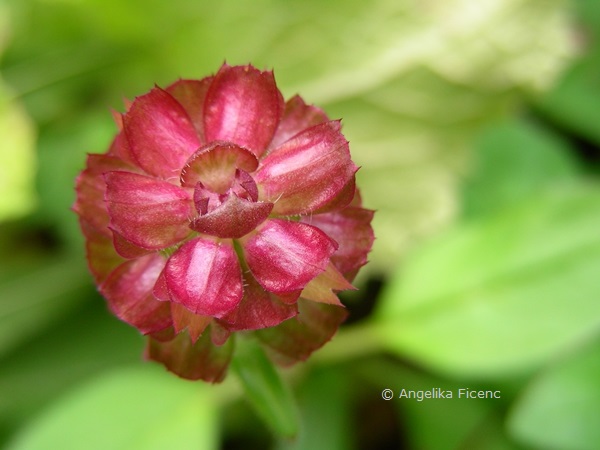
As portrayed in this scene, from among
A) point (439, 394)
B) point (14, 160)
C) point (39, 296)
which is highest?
point (14, 160)

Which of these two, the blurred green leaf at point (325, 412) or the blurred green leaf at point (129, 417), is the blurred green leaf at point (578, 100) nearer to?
the blurred green leaf at point (325, 412)

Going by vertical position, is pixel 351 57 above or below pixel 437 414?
above

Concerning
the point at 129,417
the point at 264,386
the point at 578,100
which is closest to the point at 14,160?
the point at 129,417

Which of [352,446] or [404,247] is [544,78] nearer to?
[404,247]

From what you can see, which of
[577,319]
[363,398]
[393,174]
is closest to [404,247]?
[393,174]

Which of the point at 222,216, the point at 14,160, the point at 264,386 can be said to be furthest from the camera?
the point at 14,160

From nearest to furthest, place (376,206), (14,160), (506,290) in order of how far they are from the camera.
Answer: (506,290) → (14,160) → (376,206)

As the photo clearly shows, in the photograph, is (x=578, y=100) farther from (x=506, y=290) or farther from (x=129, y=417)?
(x=129, y=417)

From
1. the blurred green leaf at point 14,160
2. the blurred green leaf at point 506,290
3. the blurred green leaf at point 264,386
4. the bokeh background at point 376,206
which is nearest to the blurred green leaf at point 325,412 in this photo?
the bokeh background at point 376,206
